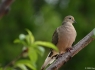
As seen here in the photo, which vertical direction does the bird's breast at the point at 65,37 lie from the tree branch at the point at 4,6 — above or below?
above

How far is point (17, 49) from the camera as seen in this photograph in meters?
7.96

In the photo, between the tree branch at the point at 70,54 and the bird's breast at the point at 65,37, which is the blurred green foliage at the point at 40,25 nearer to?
the bird's breast at the point at 65,37

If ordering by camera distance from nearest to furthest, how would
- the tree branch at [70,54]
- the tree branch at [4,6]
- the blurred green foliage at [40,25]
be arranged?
the tree branch at [4,6] < the tree branch at [70,54] < the blurred green foliage at [40,25]

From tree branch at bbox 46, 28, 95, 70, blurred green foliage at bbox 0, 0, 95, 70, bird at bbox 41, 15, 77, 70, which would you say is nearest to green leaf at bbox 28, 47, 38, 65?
tree branch at bbox 46, 28, 95, 70

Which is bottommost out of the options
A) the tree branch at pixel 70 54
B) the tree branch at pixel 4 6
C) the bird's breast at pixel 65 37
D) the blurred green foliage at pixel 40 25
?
the tree branch at pixel 4 6

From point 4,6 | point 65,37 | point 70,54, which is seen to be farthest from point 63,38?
point 4,6

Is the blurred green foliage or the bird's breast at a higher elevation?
the blurred green foliage

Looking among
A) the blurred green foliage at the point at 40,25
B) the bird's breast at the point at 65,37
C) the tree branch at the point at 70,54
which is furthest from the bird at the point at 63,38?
the blurred green foliage at the point at 40,25

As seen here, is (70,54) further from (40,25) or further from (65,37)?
(40,25)

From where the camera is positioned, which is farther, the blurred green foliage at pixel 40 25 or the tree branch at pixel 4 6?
the blurred green foliage at pixel 40 25

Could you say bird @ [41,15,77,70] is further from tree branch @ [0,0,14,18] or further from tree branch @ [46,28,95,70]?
tree branch @ [0,0,14,18]

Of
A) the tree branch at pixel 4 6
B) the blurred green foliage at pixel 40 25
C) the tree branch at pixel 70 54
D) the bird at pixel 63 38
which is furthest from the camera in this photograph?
the blurred green foliage at pixel 40 25

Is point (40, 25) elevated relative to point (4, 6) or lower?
elevated

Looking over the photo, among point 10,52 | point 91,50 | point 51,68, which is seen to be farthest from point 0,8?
point 91,50
